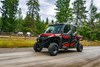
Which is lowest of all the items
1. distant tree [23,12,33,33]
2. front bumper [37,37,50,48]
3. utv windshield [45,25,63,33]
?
distant tree [23,12,33,33]

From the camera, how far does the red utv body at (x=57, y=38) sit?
1462 centimetres

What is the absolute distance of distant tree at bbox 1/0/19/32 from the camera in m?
75.7

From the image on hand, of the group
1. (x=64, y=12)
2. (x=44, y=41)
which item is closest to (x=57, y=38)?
(x=44, y=41)

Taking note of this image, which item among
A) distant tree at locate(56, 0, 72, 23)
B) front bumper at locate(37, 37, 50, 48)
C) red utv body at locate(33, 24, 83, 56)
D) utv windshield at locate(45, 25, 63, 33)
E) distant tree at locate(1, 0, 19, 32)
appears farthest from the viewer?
distant tree at locate(1, 0, 19, 32)

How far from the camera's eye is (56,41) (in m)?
15.3

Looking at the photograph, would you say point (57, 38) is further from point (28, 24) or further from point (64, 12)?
point (28, 24)

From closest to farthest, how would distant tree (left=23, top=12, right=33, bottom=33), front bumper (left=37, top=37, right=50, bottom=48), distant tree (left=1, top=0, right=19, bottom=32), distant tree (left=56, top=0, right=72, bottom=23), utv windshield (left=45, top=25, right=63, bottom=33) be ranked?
front bumper (left=37, top=37, right=50, bottom=48) < utv windshield (left=45, top=25, right=63, bottom=33) < distant tree (left=56, top=0, right=72, bottom=23) < distant tree (left=1, top=0, right=19, bottom=32) < distant tree (left=23, top=12, right=33, bottom=33)

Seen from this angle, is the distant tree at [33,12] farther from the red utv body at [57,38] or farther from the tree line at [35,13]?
the red utv body at [57,38]

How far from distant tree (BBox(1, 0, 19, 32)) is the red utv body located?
59.9m

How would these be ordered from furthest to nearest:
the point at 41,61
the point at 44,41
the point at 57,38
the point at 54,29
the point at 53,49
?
the point at 54,29 → the point at 57,38 → the point at 44,41 → the point at 53,49 → the point at 41,61

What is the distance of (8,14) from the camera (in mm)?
77312

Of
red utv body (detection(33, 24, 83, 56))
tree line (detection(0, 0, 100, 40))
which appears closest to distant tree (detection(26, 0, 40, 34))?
tree line (detection(0, 0, 100, 40))

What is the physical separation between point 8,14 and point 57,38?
210ft

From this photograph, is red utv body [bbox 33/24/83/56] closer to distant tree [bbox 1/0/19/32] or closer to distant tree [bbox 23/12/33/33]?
distant tree [bbox 1/0/19/32]
